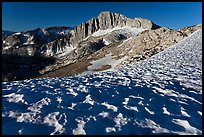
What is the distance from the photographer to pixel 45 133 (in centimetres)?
770

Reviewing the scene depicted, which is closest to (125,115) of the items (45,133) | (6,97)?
(45,133)

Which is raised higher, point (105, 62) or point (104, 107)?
point (104, 107)

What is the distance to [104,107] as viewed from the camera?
33.5 feet

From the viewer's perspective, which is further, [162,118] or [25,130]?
[162,118]

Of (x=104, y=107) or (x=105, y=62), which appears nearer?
(x=104, y=107)

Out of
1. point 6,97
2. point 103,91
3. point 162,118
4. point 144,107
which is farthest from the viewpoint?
point 103,91

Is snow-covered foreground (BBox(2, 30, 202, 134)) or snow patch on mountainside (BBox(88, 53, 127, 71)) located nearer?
snow-covered foreground (BBox(2, 30, 202, 134))

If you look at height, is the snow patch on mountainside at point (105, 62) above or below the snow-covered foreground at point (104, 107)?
below

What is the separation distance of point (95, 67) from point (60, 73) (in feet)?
42.5

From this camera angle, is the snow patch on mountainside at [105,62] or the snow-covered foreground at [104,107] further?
the snow patch on mountainside at [105,62]

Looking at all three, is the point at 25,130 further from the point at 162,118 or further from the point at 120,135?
the point at 162,118

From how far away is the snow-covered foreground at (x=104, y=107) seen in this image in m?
A: 8.25

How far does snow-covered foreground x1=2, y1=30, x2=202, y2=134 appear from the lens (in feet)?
27.1

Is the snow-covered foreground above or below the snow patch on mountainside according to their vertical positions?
above
